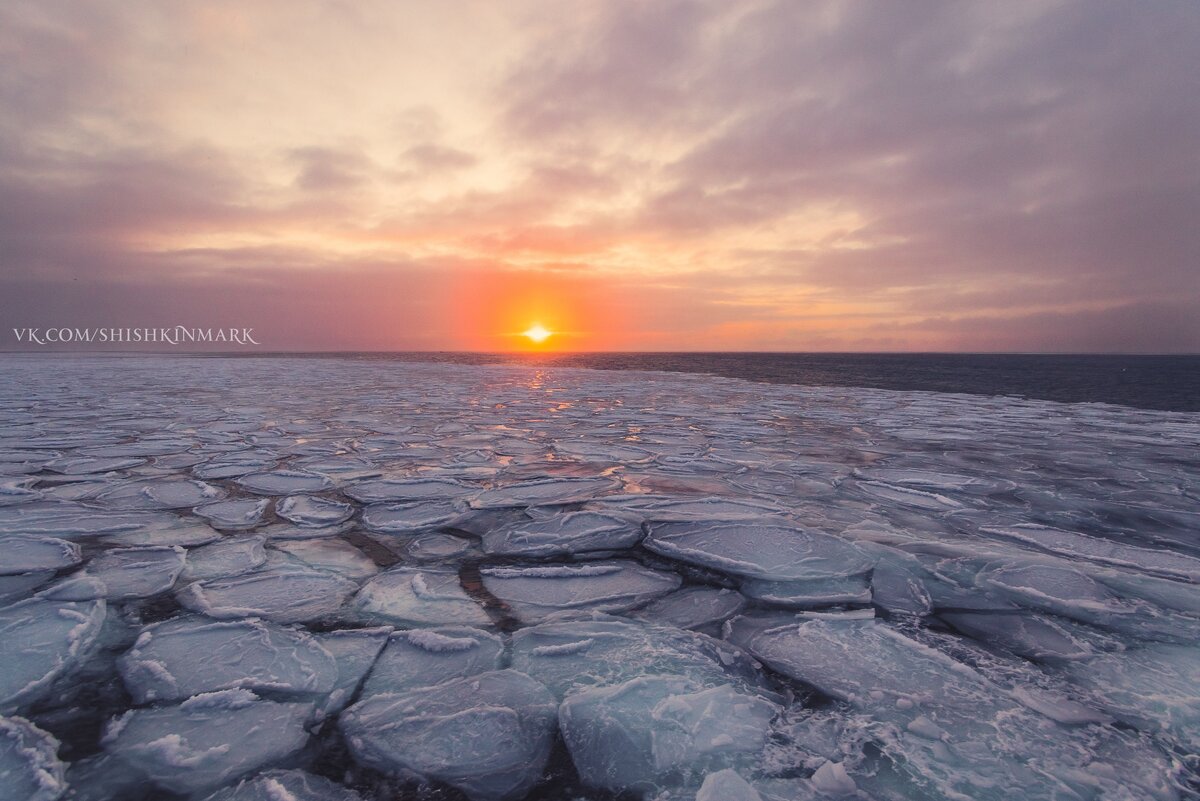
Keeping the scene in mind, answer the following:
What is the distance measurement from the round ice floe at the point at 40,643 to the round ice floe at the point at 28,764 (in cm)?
11

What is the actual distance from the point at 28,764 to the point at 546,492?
2.03m

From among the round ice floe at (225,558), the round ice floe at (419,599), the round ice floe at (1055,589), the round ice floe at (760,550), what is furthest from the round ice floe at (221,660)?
the round ice floe at (1055,589)

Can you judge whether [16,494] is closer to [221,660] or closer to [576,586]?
[221,660]

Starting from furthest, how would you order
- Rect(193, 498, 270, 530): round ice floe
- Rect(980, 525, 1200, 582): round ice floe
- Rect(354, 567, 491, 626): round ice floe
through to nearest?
Result: 1. Rect(193, 498, 270, 530): round ice floe
2. Rect(980, 525, 1200, 582): round ice floe
3. Rect(354, 567, 491, 626): round ice floe

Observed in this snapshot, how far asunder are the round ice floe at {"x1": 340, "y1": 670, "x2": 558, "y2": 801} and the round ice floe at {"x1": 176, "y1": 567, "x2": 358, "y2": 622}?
531 mm

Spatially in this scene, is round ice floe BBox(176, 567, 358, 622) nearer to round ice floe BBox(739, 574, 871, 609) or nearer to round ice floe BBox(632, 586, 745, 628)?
round ice floe BBox(632, 586, 745, 628)

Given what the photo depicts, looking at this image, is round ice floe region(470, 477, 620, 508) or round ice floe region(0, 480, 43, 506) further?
round ice floe region(470, 477, 620, 508)

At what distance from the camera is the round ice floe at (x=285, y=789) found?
907mm

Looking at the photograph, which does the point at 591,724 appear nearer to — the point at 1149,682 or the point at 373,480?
the point at 1149,682

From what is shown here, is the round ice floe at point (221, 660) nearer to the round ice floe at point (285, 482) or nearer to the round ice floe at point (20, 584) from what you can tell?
the round ice floe at point (20, 584)

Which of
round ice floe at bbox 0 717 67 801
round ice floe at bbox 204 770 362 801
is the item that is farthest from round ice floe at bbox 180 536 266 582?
round ice floe at bbox 204 770 362 801

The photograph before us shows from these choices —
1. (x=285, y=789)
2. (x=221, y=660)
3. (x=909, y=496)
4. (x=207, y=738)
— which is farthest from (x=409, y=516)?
(x=909, y=496)

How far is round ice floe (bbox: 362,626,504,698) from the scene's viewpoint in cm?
123

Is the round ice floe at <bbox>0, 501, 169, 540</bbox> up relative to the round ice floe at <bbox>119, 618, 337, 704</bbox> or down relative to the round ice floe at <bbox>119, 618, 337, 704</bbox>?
up
